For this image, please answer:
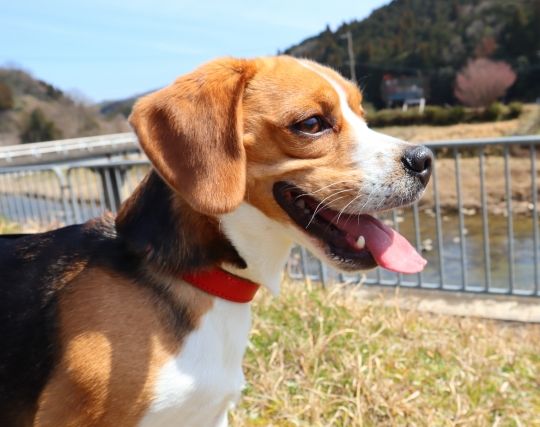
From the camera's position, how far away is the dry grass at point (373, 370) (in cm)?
314

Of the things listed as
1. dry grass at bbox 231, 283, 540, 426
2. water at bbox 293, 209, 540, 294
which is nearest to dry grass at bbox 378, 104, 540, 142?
water at bbox 293, 209, 540, 294

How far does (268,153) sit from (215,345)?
0.75 metres

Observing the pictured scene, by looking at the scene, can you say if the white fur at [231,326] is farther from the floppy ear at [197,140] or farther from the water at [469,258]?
the water at [469,258]

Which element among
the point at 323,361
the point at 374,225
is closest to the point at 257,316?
the point at 323,361

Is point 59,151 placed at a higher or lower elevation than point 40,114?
lower

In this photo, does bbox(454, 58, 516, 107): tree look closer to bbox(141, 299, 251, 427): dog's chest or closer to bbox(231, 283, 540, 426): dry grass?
bbox(231, 283, 540, 426): dry grass

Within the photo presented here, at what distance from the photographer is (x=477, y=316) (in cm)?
521

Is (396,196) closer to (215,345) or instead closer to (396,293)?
(215,345)

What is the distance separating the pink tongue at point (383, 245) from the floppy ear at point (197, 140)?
0.55m

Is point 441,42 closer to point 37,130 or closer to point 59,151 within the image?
point 59,151

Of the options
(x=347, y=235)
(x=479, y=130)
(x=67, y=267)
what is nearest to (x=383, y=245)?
(x=347, y=235)

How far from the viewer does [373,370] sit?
3463 millimetres

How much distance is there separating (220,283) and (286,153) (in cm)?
56

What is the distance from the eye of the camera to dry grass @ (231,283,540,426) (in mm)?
3141
